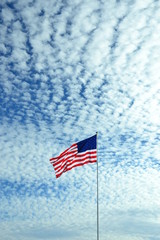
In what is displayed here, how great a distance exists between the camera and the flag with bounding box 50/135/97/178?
83.7 feet

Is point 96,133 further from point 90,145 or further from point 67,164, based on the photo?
point 67,164

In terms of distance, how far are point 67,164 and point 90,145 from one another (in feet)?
7.98

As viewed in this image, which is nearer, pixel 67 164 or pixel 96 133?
pixel 67 164

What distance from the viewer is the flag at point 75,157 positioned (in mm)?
25516

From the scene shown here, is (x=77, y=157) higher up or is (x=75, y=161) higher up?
(x=77, y=157)

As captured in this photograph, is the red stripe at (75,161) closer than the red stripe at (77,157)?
Yes

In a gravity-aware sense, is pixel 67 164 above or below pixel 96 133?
below

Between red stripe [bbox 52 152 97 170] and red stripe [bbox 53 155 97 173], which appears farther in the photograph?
red stripe [bbox 52 152 97 170]

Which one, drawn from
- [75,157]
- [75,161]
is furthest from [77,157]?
[75,161]

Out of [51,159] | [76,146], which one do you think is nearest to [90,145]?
[76,146]

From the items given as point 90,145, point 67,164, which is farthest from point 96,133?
point 67,164

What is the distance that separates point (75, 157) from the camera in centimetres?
2577

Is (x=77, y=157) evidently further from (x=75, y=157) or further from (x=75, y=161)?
(x=75, y=161)

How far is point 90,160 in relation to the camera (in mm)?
26000
